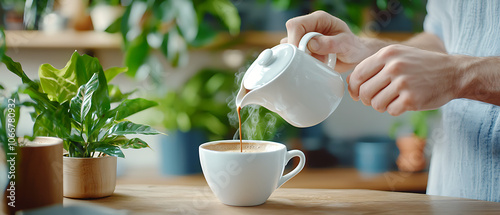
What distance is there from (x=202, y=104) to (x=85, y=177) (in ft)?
3.28

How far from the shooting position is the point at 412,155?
188cm

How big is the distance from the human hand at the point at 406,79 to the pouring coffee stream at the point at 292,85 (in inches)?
2.2

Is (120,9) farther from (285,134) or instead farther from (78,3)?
(285,134)

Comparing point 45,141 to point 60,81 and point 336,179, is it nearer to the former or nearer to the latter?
point 60,81

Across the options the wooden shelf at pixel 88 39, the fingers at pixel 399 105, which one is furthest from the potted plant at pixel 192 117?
the fingers at pixel 399 105

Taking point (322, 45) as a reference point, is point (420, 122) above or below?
below

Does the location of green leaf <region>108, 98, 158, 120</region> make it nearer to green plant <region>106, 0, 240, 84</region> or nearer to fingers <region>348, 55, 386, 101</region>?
fingers <region>348, 55, 386, 101</region>

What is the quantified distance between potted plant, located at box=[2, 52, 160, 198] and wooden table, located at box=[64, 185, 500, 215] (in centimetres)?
4

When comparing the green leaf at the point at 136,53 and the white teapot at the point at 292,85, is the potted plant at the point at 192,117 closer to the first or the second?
the green leaf at the point at 136,53

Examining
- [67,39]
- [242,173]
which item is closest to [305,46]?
[242,173]

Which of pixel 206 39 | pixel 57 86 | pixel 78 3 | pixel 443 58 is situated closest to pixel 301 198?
pixel 443 58

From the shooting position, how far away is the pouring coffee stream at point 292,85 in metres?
0.66

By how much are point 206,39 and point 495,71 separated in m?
0.99

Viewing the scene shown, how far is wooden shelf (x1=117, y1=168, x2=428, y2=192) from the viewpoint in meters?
1.72
